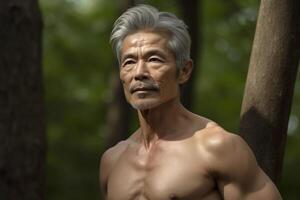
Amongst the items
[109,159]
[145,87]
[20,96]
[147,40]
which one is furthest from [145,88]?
[20,96]

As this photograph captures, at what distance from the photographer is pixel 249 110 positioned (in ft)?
19.0

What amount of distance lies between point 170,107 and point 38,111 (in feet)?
8.41

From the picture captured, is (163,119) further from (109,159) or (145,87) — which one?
(109,159)

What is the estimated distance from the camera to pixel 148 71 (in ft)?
16.4

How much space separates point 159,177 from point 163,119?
1.27 feet

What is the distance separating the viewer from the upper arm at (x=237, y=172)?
15.6 ft

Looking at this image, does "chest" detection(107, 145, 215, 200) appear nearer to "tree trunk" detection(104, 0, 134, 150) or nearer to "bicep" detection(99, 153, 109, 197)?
"bicep" detection(99, 153, 109, 197)

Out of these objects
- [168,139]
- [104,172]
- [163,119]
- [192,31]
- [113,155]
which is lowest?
[192,31]

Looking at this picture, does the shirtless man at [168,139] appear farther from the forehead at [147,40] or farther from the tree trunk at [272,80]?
the tree trunk at [272,80]

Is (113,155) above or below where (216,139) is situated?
below

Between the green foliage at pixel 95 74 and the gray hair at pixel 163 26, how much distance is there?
15.1 meters

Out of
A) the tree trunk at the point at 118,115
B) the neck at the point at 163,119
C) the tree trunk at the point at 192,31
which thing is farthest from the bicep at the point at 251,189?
the tree trunk at the point at 118,115

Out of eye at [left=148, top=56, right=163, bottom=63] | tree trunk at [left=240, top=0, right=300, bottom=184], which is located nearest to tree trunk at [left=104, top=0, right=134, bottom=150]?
tree trunk at [left=240, top=0, right=300, bottom=184]

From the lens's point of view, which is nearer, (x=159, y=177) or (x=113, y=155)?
(x=159, y=177)
